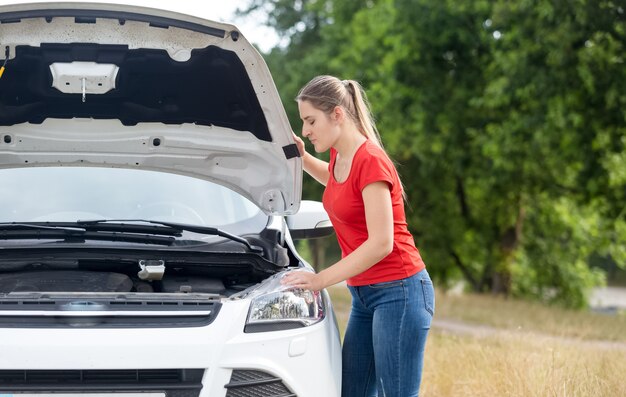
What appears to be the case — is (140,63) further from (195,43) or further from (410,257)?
(410,257)

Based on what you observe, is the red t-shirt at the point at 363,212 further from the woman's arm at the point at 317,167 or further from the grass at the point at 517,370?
the grass at the point at 517,370

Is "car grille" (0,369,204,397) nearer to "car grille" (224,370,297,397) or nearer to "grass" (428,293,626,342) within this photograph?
"car grille" (224,370,297,397)

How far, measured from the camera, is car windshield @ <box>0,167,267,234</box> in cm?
424

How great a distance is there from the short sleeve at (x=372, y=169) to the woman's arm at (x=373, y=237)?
0.9 inches

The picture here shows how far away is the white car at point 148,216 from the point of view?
309 cm

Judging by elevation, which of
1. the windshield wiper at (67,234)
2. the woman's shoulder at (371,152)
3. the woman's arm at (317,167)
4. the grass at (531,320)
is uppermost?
the woman's shoulder at (371,152)

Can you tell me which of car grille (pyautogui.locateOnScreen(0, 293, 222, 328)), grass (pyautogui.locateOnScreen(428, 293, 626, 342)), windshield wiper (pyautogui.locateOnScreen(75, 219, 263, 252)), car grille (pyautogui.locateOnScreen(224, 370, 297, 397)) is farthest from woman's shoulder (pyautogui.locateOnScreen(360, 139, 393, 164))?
grass (pyautogui.locateOnScreen(428, 293, 626, 342))

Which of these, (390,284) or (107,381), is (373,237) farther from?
(107,381)

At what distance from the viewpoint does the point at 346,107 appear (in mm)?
3604

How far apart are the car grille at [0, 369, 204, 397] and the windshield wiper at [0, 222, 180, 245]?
89 centimetres

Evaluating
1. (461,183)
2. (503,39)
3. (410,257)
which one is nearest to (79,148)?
(410,257)

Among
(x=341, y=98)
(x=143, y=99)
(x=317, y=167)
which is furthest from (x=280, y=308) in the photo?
(x=143, y=99)

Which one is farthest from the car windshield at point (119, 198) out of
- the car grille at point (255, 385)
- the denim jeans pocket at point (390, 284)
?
the car grille at point (255, 385)

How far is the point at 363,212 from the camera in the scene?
356cm
